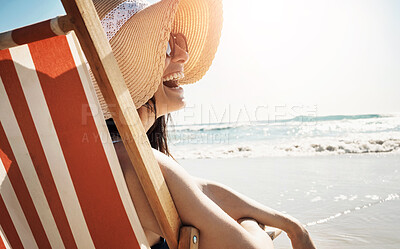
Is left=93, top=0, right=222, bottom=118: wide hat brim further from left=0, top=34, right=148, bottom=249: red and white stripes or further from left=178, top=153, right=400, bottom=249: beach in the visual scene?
left=178, top=153, right=400, bottom=249: beach

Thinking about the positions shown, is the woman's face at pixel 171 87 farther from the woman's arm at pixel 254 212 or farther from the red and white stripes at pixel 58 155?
the red and white stripes at pixel 58 155

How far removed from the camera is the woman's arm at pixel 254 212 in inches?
58.2

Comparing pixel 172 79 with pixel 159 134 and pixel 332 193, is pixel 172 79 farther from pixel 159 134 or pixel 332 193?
pixel 332 193

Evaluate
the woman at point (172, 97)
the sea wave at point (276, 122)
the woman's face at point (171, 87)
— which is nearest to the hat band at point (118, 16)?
the woman at point (172, 97)

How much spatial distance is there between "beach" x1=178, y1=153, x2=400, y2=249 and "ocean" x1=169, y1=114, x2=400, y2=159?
1.65 metres

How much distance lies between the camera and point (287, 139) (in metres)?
14.1

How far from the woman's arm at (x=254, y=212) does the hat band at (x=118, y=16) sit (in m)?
0.78

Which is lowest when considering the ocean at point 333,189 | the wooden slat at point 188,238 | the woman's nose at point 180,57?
the ocean at point 333,189

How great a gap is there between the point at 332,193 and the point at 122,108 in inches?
180

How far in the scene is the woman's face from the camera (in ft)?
4.65

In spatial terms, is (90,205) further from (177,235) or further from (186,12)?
(186,12)

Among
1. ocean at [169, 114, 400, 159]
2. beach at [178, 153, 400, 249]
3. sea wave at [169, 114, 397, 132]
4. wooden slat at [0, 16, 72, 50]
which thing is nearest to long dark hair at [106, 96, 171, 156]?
ocean at [169, 114, 400, 159]

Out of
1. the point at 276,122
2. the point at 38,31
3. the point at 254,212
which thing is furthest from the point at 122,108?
the point at 276,122

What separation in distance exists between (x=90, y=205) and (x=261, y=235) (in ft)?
1.97
